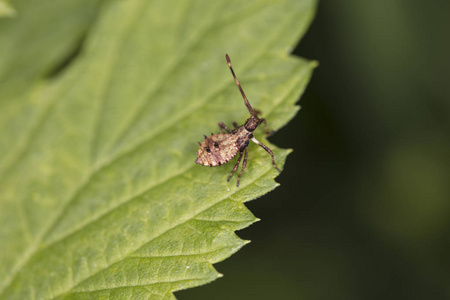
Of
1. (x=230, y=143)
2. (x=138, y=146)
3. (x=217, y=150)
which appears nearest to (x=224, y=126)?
(x=230, y=143)

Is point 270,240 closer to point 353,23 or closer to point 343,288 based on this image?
point 343,288

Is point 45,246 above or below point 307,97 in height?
below

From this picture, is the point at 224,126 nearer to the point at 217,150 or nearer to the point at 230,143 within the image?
the point at 230,143

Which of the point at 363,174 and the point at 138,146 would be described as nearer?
the point at 138,146

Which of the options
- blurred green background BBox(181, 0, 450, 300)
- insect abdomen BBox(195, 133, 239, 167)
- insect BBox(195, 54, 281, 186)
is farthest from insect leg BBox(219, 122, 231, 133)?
blurred green background BBox(181, 0, 450, 300)

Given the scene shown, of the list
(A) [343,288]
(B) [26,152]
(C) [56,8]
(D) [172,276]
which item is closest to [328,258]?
(A) [343,288]

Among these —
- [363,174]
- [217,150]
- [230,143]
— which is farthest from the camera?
[363,174]
